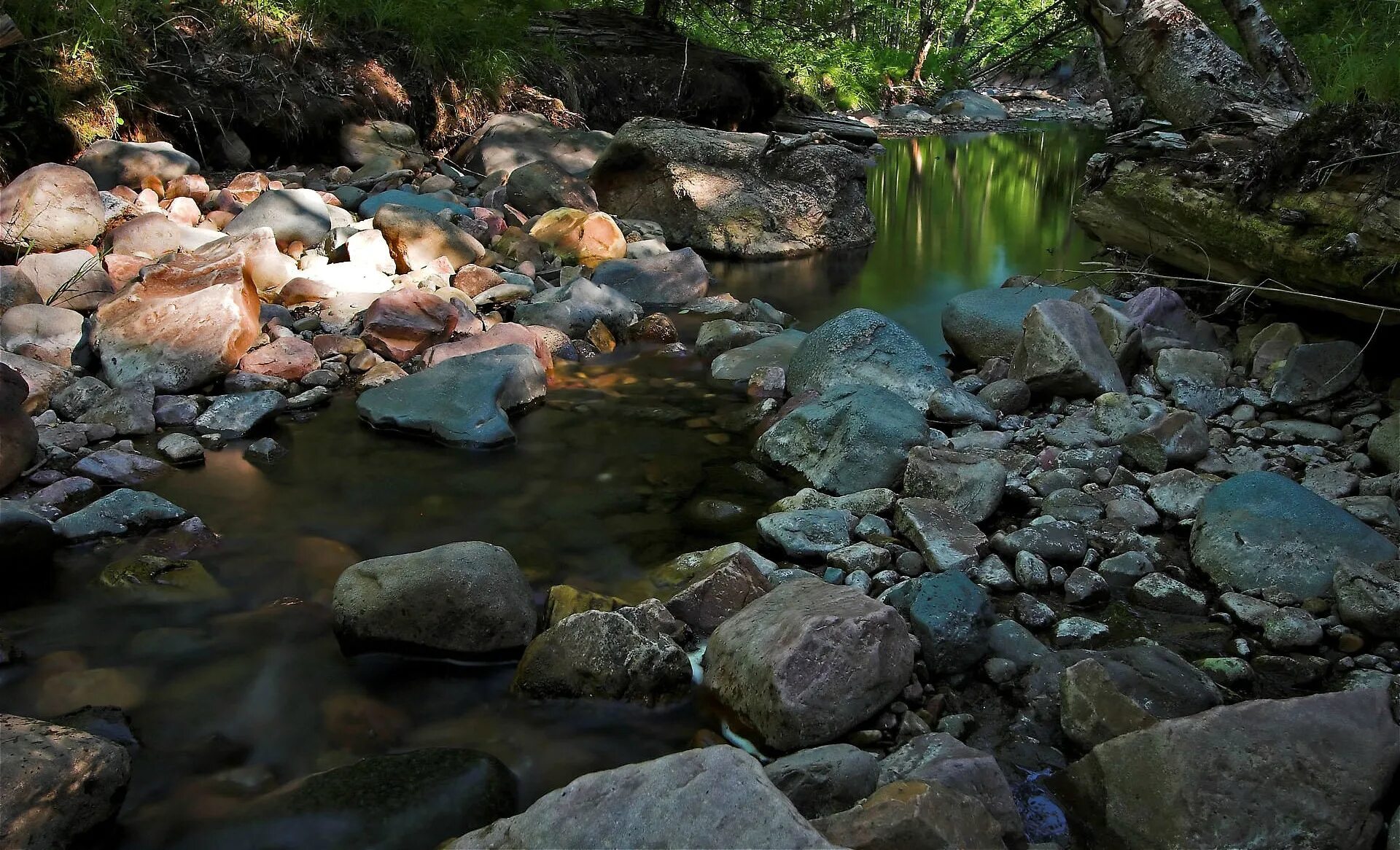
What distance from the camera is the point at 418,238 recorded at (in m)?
6.07

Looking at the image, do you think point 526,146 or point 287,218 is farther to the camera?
point 526,146

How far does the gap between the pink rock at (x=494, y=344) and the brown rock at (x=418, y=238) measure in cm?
130

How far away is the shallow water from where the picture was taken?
232 cm

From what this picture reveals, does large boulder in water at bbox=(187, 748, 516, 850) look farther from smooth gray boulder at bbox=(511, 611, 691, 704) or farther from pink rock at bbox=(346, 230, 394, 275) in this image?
pink rock at bbox=(346, 230, 394, 275)

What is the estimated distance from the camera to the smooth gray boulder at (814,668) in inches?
87.3

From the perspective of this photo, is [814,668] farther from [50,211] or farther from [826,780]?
[50,211]

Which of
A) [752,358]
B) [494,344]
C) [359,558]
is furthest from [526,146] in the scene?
[359,558]

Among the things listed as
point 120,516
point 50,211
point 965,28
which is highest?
point 965,28

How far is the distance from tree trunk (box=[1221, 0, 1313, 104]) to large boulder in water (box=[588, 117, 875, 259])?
357 centimetres

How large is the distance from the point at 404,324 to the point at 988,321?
9.42ft

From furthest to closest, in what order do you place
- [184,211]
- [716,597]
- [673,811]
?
[184,211], [716,597], [673,811]

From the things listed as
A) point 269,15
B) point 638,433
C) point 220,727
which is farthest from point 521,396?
point 269,15

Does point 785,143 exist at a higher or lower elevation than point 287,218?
higher

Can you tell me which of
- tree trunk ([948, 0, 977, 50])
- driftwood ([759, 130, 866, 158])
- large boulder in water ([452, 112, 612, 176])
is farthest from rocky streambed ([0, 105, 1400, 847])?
tree trunk ([948, 0, 977, 50])
